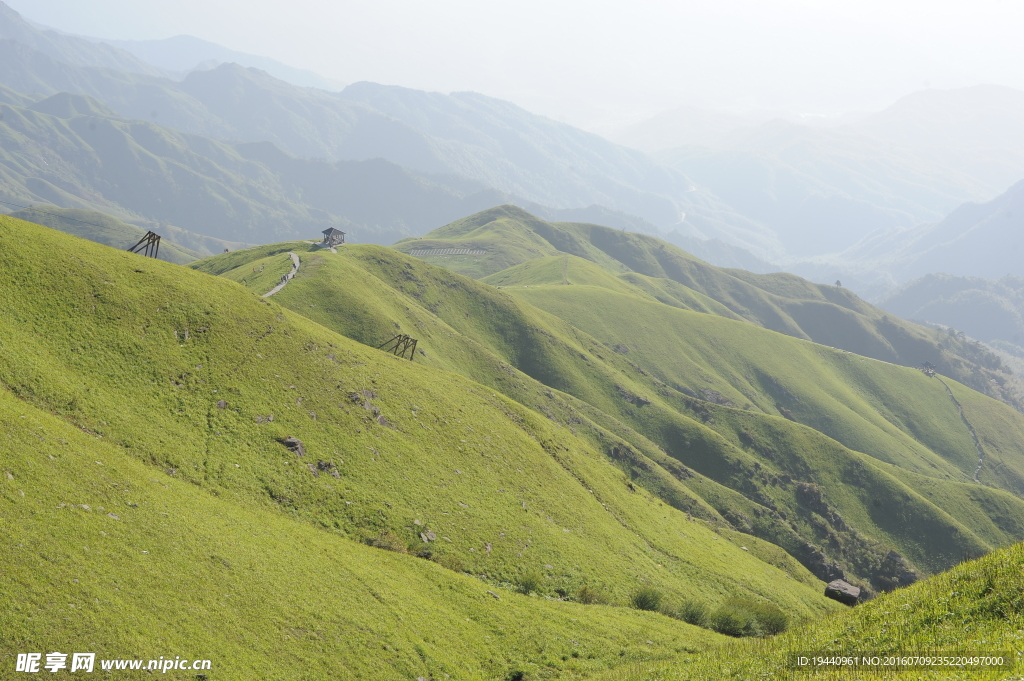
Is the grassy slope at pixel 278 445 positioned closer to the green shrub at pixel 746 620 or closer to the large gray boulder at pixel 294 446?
the large gray boulder at pixel 294 446

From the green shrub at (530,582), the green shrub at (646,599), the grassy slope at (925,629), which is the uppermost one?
the grassy slope at (925,629)

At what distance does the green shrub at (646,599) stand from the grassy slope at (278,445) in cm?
143

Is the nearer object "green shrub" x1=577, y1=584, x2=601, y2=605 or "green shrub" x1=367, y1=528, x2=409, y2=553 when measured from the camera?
"green shrub" x1=367, y1=528, x2=409, y2=553

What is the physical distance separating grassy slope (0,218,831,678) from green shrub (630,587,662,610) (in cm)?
143

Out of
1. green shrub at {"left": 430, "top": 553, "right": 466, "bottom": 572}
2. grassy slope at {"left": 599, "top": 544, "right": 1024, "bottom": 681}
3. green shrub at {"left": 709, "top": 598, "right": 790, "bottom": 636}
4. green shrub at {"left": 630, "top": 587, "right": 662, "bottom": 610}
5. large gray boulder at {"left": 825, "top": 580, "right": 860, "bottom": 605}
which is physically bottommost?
large gray boulder at {"left": 825, "top": 580, "right": 860, "bottom": 605}

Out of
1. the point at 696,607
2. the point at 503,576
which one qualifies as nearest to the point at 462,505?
the point at 503,576

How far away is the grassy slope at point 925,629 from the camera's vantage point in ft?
64.0

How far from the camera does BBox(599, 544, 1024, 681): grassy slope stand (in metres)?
19.5

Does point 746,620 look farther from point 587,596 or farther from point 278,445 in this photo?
point 278,445

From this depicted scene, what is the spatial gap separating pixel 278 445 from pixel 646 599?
39.0 m

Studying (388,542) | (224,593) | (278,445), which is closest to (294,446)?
(278,445)

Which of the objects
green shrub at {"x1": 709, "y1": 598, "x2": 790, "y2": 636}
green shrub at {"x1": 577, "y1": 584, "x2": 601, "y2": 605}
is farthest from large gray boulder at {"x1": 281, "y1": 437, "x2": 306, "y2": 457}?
green shrub at {"x1": 709, "y1": 598, "x2": 790, "y2": 636}

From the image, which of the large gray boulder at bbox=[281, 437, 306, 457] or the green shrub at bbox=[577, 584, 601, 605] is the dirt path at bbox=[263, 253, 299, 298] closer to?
the large gray boulder at bbox=[281, 437, 306, 457]

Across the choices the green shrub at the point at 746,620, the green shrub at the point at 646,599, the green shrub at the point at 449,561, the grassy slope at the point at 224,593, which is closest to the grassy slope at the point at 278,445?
the green shrub at the point at 449,561
